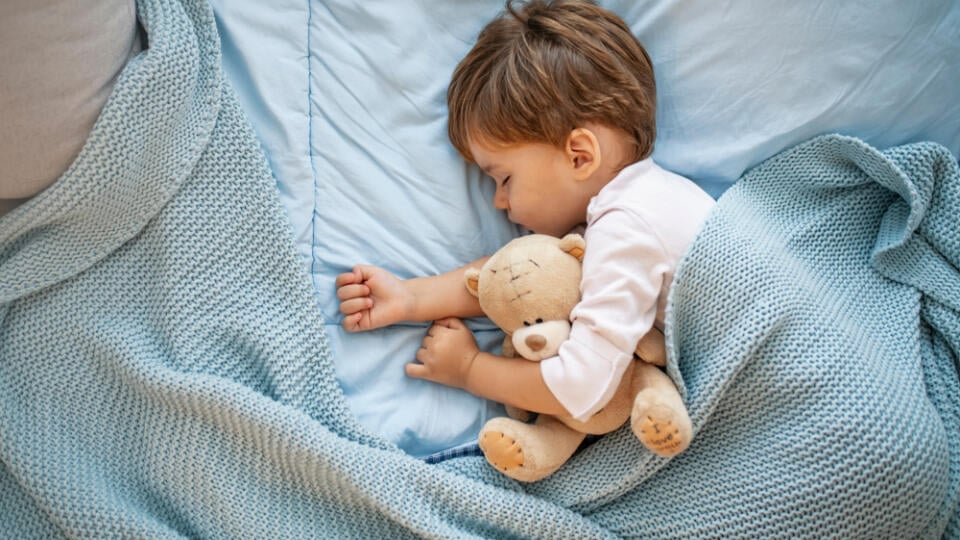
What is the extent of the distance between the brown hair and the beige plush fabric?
46cm

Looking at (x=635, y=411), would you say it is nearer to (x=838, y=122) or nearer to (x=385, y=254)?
(x=385, y=254)

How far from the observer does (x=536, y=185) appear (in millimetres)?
1120

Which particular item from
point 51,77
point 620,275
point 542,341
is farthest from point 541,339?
point 51,77

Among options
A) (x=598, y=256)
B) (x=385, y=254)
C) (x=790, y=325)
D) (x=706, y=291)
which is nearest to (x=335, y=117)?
(x=385, y=254)

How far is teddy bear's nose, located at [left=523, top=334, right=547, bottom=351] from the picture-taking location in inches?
39.3

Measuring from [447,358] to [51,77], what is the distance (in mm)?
599

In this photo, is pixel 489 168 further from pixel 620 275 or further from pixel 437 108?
pixel 620 275

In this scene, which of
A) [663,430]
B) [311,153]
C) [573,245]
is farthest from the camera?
[311,153]

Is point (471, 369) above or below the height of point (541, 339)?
below

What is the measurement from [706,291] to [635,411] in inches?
7.4

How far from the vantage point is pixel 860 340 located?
3.40ft

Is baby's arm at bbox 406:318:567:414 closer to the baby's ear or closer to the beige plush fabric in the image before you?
the baby's ear

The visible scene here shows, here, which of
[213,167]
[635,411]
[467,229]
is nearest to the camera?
[635,411]

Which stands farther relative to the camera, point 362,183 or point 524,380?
point 362,183
